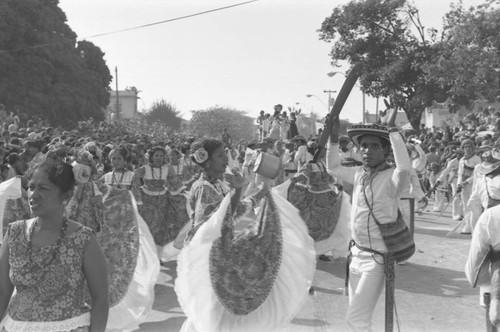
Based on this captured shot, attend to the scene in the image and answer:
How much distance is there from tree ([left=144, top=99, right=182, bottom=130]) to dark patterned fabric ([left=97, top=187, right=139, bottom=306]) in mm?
85275

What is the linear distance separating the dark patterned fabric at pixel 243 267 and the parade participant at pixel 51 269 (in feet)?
5.64

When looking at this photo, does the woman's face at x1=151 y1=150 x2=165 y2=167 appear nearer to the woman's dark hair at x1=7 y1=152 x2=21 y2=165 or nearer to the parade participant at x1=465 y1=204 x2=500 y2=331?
the woman's dark hair at x1=7 y1=152 x2=21 y2=165

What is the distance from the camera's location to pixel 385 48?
36125 millimetres

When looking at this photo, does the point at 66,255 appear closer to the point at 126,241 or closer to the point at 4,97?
the point at 126,241

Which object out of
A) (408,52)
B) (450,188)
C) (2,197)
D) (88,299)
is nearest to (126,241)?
(2,197)

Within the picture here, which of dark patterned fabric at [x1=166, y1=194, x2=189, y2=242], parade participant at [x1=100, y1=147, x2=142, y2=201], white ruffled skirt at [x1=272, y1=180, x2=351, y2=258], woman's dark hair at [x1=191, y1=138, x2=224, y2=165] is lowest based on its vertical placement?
white ruffled skirt at [x1=272, y1=180, x2=351, y2=258]

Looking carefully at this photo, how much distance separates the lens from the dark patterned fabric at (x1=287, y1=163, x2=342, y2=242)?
10.3 meters

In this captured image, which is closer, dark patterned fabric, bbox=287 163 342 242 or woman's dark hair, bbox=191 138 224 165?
woman's dark hair, bbox=191 138 224 165

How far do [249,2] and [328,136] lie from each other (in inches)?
567

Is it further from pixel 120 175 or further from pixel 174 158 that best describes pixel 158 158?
pixel 174 158

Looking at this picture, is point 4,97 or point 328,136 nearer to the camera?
point 328,136

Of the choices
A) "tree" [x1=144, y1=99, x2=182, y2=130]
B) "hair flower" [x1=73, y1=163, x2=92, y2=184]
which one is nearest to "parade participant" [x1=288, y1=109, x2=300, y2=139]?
"hair flower" [x1=73, y1=163, x2=92, y2=184]

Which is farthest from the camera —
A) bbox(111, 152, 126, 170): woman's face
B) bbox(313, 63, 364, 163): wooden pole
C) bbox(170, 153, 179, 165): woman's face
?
bbox(170, 153, 179, 165): woman's face

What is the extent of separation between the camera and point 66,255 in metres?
3.29
